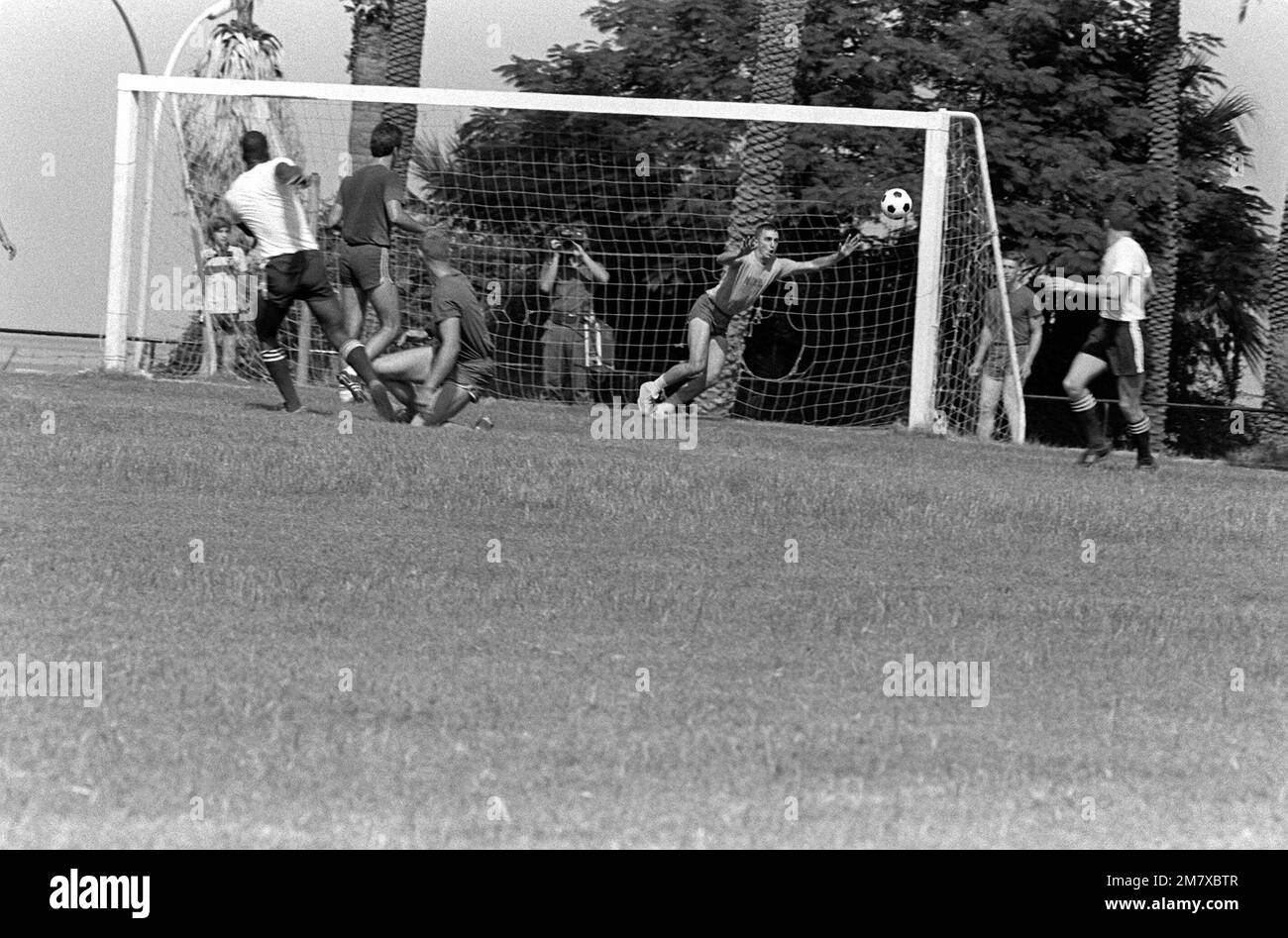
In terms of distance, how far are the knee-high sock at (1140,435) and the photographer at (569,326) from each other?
24.3 ft

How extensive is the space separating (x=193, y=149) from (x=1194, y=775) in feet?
67.5

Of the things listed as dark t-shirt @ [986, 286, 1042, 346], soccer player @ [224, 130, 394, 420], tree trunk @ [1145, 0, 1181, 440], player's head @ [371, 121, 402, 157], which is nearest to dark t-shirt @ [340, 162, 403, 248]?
player's head @ [371, 121, 402, 157]

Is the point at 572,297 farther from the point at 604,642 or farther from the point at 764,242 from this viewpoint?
the point at 604,642

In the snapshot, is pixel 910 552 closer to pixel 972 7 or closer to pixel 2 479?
pixel 2 479

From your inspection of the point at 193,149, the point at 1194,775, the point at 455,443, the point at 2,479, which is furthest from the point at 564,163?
the point at 1194,775

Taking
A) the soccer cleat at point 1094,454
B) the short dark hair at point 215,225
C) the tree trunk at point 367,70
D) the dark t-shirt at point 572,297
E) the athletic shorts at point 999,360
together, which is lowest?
the soccer cleat at point 1094,454

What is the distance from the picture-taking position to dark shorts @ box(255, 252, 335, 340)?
1470cm

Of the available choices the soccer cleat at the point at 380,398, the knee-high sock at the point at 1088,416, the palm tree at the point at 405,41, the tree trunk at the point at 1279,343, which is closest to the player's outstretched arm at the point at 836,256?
the knee-high sock at the point at 1088,416

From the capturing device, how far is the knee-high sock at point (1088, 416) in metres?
16.1

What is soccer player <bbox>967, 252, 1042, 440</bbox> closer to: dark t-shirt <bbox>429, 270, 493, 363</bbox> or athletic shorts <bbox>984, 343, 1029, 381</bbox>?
athletic shorts <bbox>984, 343, 1029, 381</bbox>

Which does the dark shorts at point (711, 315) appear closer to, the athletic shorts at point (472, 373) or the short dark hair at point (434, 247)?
the athletic shorts at point (472, 373)

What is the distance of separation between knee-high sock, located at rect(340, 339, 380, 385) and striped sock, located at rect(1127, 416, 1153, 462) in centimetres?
655
